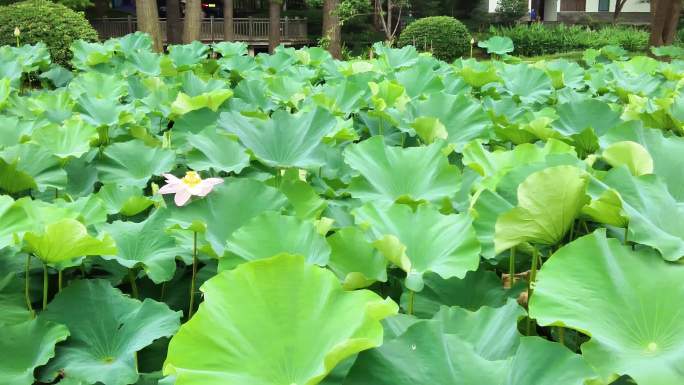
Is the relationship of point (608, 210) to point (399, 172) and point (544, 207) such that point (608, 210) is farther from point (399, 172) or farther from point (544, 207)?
point (399, 172)

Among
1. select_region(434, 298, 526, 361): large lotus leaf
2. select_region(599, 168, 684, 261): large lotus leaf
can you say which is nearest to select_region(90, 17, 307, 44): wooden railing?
select_region(599, 168, 684, 261): large lotus leaf

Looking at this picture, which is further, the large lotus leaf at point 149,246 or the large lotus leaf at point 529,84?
the large lotus leaf at point 529,84

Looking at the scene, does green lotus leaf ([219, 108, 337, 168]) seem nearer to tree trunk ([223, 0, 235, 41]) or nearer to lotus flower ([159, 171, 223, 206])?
lotus flower ([159, 171, 223, 206])

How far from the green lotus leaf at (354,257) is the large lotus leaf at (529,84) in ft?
6.02

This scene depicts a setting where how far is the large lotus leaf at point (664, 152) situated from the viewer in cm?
117

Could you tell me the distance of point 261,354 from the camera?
2.29 feet

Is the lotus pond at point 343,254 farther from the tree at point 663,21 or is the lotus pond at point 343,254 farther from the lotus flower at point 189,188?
the tree at point 663,21

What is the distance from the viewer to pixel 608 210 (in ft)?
3.05

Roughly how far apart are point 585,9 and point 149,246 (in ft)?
104

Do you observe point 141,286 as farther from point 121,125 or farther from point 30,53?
point 30,53

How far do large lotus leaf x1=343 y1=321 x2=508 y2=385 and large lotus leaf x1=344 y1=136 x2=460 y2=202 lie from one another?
1.95 ft

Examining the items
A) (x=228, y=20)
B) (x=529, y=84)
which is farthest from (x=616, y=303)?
(x=228, y=20)

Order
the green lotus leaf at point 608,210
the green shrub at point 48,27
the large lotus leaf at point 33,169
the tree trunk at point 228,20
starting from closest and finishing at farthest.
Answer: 1. the green lotus leaf at point 608,210
2. the large lotus leaf at point 33,169
3. the green shrub at point 48,27
4. the tree trunk at point 228,20

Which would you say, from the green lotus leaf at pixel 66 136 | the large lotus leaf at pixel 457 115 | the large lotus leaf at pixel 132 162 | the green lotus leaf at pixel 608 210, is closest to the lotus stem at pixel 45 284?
the large lotus leaf at pixel 132 162
